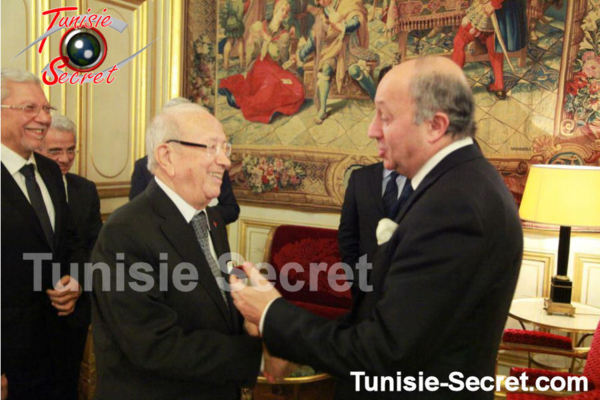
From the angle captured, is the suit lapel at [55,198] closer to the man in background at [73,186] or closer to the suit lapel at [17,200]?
the suit lapel at [17,200]

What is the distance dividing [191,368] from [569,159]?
353 cm

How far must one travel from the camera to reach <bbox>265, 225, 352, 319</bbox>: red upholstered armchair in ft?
15.2

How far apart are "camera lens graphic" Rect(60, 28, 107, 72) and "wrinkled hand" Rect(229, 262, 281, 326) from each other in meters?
3.61

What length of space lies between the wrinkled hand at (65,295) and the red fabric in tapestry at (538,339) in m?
2.65

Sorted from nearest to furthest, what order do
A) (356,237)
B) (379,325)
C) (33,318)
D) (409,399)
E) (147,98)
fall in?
1. (379,325)
2. (409,399)
3. (33,318)
4. (356,237)
5. (147,98)

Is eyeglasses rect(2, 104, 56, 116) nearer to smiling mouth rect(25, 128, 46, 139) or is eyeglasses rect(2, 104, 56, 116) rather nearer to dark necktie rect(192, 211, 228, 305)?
smiling mouth rect(25, 128, 46, 139)

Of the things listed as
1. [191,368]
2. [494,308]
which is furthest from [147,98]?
[494,308]

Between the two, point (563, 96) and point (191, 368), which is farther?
point (563, 96)

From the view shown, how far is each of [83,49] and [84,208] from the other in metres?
2.13

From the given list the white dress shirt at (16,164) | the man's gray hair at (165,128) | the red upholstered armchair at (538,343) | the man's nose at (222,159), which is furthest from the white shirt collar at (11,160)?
the red upholstered armchair at (538,343)

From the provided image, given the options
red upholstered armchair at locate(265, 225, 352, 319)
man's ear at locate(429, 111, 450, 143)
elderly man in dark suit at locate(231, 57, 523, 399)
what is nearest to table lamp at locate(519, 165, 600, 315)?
red upholstered armchair at locate(265, 225, 352, 319)

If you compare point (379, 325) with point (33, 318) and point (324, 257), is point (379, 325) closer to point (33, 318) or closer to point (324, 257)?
point (33, 318)

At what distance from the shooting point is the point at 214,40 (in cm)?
555

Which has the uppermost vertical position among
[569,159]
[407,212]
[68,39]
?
[68,39]
